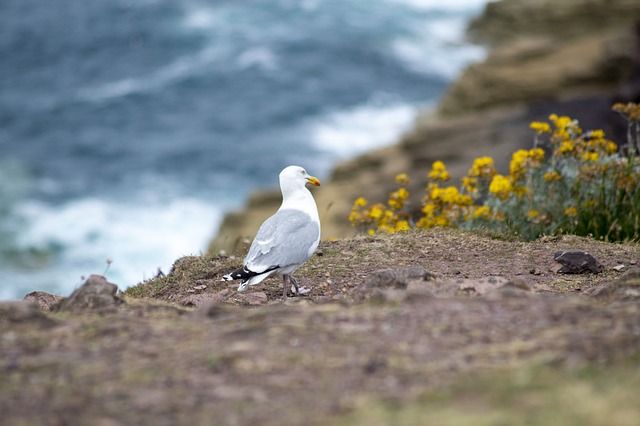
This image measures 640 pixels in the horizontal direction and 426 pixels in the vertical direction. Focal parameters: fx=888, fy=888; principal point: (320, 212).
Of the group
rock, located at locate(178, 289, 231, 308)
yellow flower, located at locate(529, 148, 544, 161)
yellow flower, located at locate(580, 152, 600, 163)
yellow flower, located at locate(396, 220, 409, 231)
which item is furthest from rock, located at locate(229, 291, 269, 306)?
yellow flower, located at locate(580, 152, 600, 163)

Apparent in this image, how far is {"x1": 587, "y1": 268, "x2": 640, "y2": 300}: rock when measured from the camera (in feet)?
17.1

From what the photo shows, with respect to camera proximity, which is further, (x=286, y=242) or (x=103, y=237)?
(x=103, y=237)

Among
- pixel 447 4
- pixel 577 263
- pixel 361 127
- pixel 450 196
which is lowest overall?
pixel 577 263

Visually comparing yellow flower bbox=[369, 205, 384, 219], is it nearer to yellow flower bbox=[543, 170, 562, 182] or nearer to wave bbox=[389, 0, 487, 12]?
yellow flower bbox=[543, 170, 562, 182]

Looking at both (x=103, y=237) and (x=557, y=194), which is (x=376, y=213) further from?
(x=103, y=237)

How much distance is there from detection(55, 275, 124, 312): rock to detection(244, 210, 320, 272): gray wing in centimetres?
146

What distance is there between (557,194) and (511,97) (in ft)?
52.3

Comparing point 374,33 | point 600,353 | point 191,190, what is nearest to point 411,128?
point 191,190

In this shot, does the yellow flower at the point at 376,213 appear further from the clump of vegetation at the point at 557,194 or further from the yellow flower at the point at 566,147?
the yellow flower at the point at 566,147

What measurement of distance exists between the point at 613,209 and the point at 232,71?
75.8ft

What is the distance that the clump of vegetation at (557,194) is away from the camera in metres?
8.87

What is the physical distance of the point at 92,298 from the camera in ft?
17.4

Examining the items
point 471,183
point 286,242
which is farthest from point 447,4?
point 286,242

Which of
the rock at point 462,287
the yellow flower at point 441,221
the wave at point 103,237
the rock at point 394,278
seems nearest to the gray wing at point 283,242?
the rock at point 394,278
